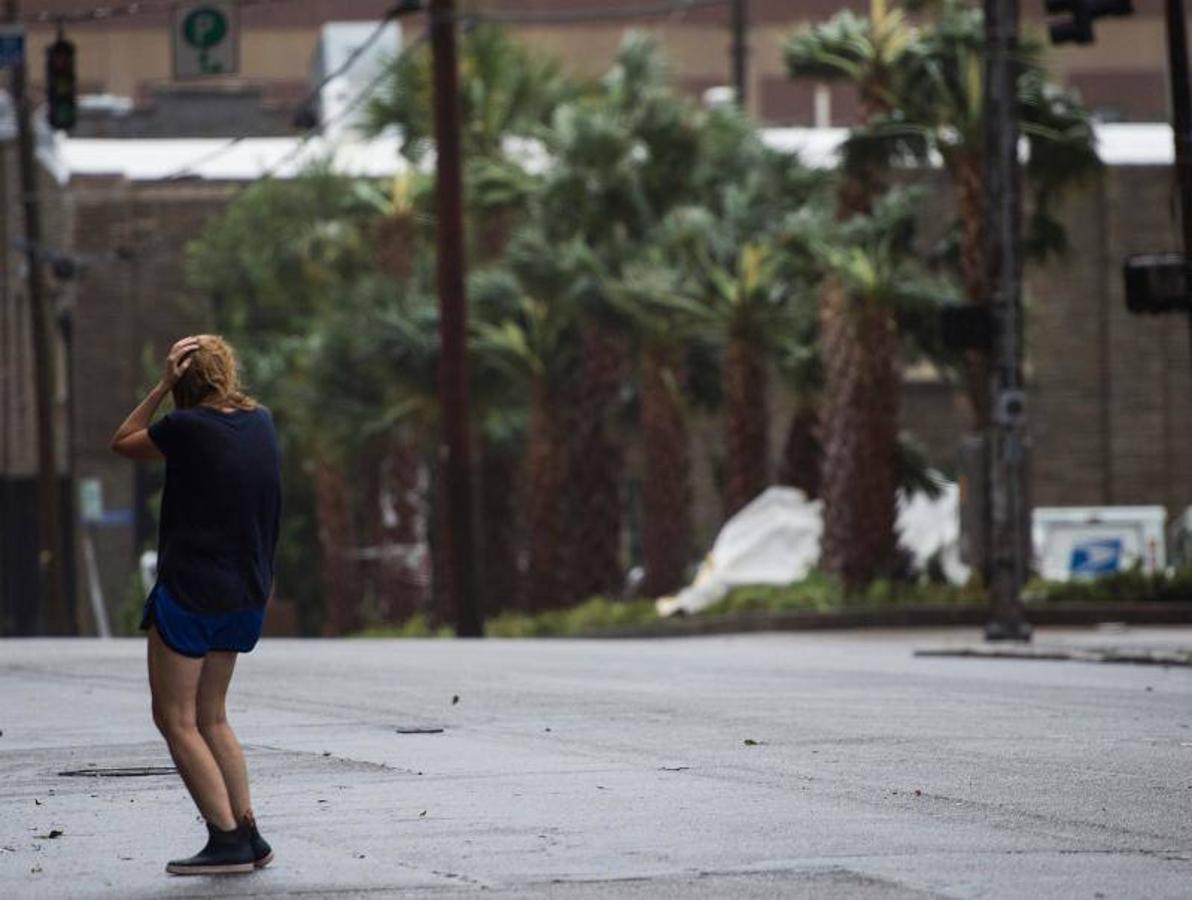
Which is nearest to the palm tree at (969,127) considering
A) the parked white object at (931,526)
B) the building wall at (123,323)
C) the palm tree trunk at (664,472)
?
the parked white object at (931,526)

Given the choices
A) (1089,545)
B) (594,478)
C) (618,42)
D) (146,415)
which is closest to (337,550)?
(594,478)

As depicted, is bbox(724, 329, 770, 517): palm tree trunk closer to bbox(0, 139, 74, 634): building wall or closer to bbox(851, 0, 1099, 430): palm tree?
bbox(851, 0, 1099, 430): palm tree

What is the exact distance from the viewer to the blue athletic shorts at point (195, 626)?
349 inches

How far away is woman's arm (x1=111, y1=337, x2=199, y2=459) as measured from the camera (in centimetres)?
902

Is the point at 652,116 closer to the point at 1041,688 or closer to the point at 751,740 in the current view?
the point at 1041,688

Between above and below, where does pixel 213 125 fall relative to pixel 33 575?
above

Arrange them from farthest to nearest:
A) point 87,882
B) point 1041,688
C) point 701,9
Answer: point 701,9 < point 1041,688 < point 87,882

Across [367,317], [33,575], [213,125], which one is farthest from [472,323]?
[213,125]

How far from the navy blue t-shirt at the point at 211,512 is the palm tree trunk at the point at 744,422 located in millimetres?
28140

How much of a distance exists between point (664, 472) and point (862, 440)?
4.25 meters

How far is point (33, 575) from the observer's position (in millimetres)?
54094

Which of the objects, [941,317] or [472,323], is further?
[472,323]

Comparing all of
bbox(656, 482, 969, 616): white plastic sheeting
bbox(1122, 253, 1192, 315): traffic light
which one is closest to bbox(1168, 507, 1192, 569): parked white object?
bbox(656, 482, 969, 616): white plastic sheeting

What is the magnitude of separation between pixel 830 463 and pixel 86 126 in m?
31.1
